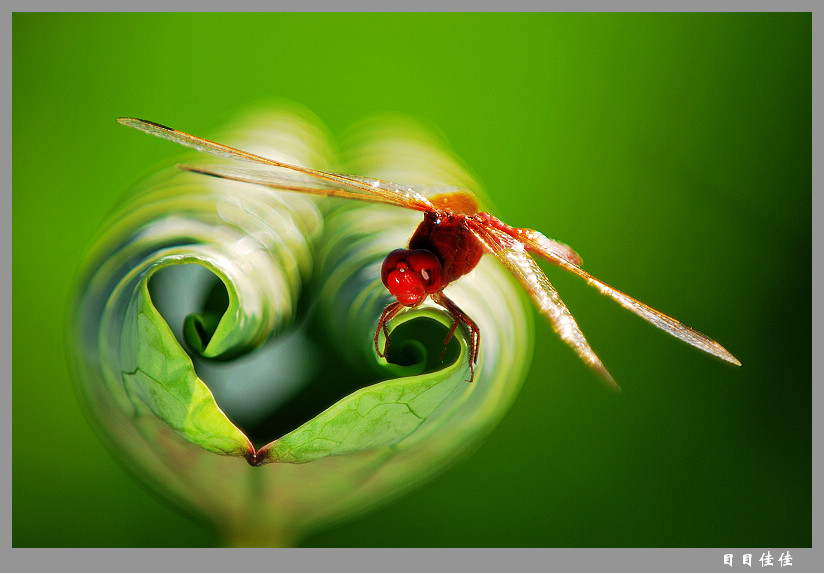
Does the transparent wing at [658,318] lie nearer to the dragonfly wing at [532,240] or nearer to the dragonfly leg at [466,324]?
the dragonfly wing at [532,240]

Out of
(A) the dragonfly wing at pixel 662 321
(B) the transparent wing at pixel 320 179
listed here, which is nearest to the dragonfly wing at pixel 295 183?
(B) the transparent wing at pixel 320 179

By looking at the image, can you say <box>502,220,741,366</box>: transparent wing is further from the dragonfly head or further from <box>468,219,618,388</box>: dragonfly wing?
the dragonfly head

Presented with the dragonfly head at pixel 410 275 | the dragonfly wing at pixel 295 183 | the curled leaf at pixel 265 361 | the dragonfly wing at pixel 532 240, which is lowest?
the curled leaf at pixel 265 361

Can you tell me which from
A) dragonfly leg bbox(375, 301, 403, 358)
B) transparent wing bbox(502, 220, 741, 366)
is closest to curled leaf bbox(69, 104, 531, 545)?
dragonfly leg bbox(375, 301, 403, 358)

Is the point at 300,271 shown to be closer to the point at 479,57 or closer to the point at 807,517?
the point at 479,57

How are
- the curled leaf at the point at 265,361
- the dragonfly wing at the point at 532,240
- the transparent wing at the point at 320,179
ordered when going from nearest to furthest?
the curled leaf at the point at 265,361 → the transparent wing at the point at 320,179 → the dragonfly wing at the point at 532,240

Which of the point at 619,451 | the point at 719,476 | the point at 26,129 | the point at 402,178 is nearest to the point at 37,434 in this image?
the point at 26,129

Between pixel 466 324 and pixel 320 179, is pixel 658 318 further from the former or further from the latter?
pixel 320 179

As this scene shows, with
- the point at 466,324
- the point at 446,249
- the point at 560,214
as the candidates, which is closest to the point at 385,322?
the point at 466,324
